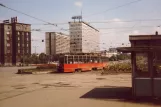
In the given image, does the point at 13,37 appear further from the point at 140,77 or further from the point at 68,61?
the point at 140,77

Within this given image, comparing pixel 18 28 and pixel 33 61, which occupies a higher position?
pixel 18 28

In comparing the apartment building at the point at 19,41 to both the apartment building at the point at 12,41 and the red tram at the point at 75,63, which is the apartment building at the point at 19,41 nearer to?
the apartment building at the point at 12,41

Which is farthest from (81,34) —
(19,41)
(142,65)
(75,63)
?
(19,41)

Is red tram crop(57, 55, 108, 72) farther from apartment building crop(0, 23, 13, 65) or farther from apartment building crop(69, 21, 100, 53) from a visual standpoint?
apartment building crop(0, 23, 13, 65)

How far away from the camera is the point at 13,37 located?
119875mm

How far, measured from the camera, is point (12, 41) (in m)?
120

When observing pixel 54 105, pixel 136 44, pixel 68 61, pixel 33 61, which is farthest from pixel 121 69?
pixel 33 61

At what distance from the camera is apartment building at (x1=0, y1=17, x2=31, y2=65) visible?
117250 millimetres

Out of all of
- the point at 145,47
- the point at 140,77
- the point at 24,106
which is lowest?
the point at 24,106

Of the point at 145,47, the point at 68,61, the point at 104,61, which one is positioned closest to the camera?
the point at 145,47

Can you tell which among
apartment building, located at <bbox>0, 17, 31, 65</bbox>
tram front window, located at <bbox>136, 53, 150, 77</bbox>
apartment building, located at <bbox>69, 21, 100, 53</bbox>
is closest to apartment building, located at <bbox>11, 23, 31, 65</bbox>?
apartment building, located at <bbox>0, 17, 31, 65</bbox>

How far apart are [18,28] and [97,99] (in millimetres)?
110297

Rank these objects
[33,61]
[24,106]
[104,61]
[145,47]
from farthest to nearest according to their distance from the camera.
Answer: [33,61]
[104,61]
[145,47]
[24,106]

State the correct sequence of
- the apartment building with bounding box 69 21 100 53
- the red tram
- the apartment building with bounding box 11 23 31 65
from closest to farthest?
the red tram → the apartment building with bounding box 69 21 100 53 → the apartment building with bounding box 11 23 31 65
